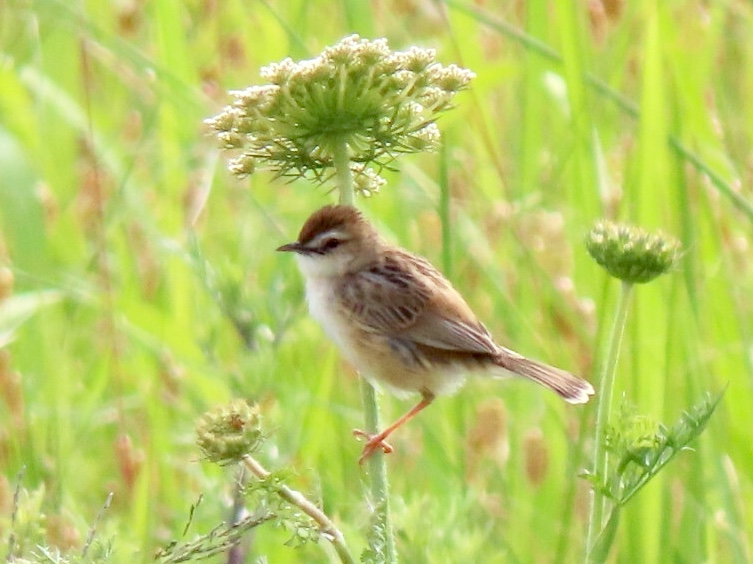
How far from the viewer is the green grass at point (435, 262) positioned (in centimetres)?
327

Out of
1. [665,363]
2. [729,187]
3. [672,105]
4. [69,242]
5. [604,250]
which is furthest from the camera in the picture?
[69,242]

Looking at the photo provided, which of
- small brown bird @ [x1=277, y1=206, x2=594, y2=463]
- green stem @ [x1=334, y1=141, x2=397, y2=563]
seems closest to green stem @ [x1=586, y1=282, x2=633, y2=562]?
green stem @ [x1=334, y1=141, x2=397, y2=563]

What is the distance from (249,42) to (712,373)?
2.47 m

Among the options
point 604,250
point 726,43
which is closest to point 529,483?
point 604,250

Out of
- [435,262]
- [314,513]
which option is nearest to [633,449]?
[314,513]

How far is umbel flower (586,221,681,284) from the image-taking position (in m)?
2.13

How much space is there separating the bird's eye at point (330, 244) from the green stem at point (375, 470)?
2.90ft

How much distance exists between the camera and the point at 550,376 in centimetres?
308

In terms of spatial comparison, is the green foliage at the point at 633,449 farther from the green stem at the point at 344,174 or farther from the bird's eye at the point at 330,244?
the bird's eye at the point at 330,244

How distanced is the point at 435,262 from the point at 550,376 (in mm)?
1630

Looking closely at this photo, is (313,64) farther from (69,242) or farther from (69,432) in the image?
(69,242)

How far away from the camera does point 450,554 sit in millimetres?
2340

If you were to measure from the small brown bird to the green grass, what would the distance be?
5.2 inches

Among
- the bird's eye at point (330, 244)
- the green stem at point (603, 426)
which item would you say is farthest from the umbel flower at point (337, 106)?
the bird's eye at point (330, 244)
